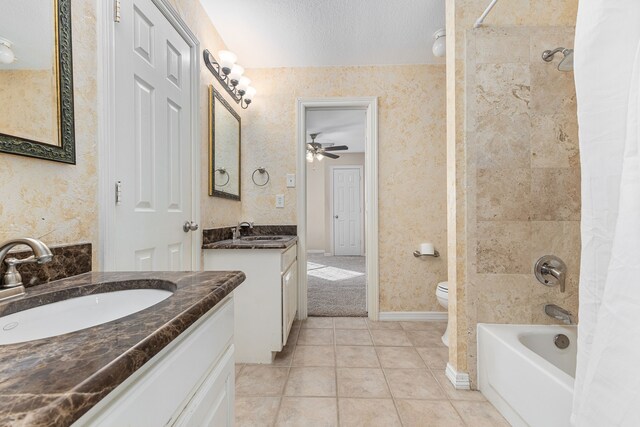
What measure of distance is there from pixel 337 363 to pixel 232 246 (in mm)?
1002

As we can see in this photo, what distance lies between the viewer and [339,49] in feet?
7.87

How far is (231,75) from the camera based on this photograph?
224 centimetres

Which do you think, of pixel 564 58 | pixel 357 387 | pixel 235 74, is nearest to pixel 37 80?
pixel 235 74

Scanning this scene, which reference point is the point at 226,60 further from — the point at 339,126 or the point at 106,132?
the point at 339,126

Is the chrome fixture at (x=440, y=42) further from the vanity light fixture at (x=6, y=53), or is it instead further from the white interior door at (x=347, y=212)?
the white interior door at (x=347, y=212)

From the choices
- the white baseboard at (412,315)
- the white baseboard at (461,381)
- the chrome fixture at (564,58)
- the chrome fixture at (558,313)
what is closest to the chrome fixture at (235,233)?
the white baseboard at (412,315)

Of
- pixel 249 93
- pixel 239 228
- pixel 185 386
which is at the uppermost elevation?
pixel 249 93

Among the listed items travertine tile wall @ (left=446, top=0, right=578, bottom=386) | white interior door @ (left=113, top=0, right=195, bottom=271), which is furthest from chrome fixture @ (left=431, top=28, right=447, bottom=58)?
white interior door @ (left=113, top=0, right=195, bottom=271)

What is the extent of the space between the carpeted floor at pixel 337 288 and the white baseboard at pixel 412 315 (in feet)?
0.69

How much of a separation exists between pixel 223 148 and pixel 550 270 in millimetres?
2181

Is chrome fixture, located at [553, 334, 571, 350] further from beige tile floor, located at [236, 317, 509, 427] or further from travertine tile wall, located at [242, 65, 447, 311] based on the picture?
travertine tile wall, located at [242, 65, 447, 311]

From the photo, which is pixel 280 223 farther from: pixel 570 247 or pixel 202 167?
pixel 570 247

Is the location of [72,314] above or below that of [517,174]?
below

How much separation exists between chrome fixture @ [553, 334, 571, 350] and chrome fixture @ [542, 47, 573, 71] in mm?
1341
